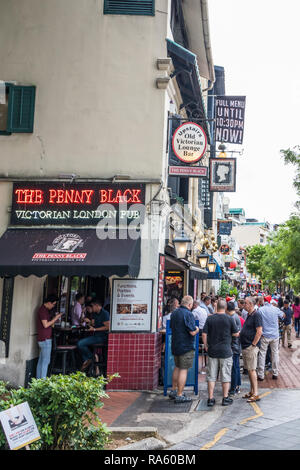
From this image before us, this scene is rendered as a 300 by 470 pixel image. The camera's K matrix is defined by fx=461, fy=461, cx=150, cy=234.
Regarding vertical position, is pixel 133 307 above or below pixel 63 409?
above

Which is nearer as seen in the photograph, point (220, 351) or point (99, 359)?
point (220, 351)

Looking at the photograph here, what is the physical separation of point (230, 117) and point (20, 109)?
784cm

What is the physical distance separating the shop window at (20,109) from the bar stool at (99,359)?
488 cm

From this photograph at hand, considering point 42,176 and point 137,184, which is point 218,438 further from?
point 42,176

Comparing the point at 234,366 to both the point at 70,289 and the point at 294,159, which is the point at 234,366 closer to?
the point at 70,289

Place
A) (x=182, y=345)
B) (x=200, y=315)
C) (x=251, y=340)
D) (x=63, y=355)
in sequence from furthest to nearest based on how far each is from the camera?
(x=200, y=315)
(x=63, y=355)
(x=251, y=340)
(x=182, y=345)

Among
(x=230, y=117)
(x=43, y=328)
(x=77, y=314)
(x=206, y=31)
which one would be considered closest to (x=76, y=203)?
(x=43, y=328)

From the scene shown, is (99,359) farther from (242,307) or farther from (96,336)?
(242,307)

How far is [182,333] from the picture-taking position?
8344mm

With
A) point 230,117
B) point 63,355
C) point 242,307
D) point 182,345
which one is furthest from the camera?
point 230,117

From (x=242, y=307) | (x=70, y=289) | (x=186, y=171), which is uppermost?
(x=186, y=171)

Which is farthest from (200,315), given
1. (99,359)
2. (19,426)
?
(19,426)

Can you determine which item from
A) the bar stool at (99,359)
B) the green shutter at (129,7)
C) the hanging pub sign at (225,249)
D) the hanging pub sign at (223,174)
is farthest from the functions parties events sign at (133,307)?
the hanging pub sign at (225,249)

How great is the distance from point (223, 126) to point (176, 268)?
529 cm
